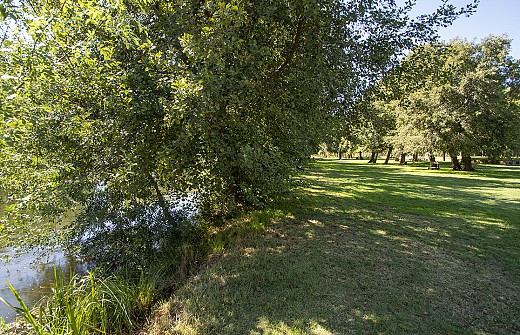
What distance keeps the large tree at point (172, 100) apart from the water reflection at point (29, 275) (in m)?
1.02

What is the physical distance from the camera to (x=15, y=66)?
12.0ft

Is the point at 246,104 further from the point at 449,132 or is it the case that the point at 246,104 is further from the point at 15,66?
the point at 449,132

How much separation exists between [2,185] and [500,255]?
28.8 ft

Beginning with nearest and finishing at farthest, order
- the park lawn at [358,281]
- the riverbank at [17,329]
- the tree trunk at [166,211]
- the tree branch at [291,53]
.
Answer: the park lawn at [358,281] → the riverbank at [17,329] → the tree branch at [291,53] → the tree trunk at [166,211]

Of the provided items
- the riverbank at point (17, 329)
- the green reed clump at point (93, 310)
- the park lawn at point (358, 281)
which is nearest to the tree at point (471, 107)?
the park lawn at point (358, 281)

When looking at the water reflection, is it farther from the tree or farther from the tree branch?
the tree

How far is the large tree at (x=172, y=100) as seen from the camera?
4516mm

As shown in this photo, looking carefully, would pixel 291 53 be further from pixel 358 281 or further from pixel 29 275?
pixel 29 275

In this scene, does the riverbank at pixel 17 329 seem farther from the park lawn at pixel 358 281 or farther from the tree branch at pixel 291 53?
the tree branch at pixel 291 53

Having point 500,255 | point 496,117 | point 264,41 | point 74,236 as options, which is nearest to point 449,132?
point 496,117

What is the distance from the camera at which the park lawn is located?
344 centimetres

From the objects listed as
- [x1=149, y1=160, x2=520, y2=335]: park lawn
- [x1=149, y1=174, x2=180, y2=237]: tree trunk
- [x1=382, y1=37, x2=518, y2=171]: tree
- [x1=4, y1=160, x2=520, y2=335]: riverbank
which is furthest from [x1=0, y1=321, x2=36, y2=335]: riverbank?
[x1=382, y1=37, x2=518, y2=171]: tree

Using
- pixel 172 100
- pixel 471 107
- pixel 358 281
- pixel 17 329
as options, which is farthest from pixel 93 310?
pixel 471 107

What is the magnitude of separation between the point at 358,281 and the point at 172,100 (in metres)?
3.95
